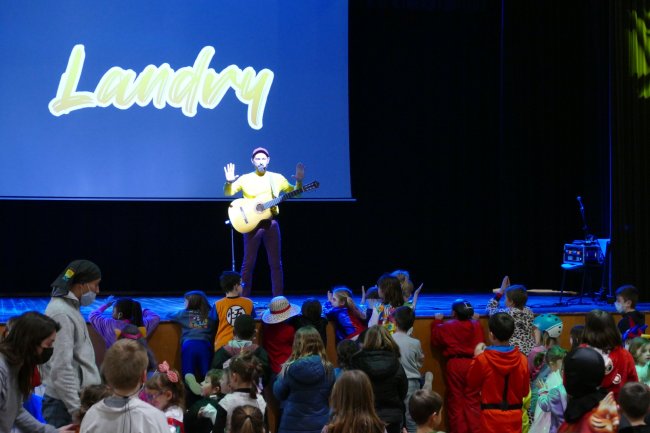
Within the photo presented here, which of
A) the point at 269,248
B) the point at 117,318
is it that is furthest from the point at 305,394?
the point at 269,248

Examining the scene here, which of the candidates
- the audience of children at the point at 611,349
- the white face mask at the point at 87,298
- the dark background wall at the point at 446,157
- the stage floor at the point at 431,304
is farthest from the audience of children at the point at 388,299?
the dark background wall at the point at 446,157

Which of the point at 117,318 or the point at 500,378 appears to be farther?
the point at 117,318

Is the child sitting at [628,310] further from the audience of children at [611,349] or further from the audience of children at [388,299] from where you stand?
the audience of children at [611,349]

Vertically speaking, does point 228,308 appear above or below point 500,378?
above

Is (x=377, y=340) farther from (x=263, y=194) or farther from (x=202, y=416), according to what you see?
(x=263, y=194)

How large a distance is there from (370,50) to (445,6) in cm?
119

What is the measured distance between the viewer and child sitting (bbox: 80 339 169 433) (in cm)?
266

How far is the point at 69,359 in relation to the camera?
375 cm

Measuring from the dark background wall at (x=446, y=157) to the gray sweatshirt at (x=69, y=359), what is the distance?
7.08 meters

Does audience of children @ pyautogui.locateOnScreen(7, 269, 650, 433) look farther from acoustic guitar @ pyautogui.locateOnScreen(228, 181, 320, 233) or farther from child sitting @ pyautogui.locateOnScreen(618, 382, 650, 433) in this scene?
acoustic guitar @ pyautogui.locateOnScreen(228, 181, 320, 233)

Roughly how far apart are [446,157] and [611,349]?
24.7ft

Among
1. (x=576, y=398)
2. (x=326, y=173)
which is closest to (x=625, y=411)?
(x=576, y=398)

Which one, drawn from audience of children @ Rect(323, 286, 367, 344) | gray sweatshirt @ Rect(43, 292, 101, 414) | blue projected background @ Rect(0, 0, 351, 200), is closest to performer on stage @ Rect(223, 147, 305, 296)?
blue projected background @ Rect(0, 0, 351, 200)

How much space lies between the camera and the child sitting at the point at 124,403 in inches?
105
